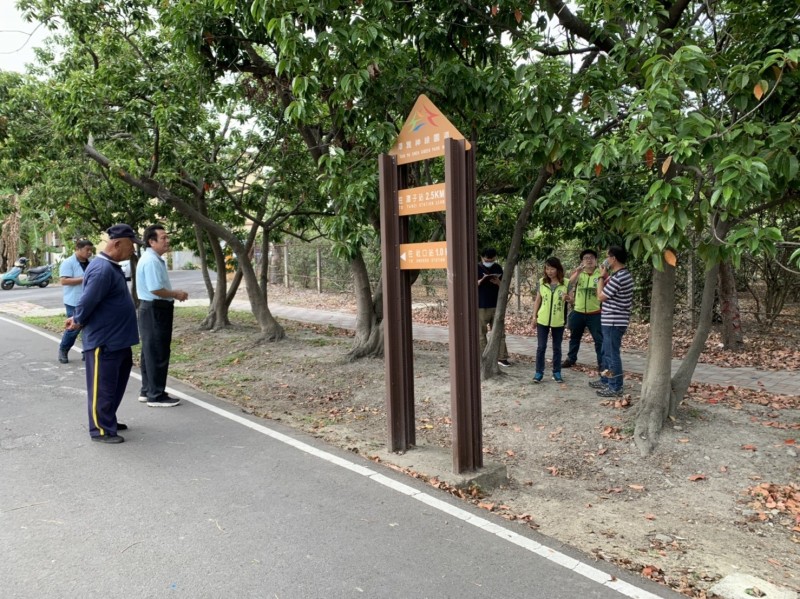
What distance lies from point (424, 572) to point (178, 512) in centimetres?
180

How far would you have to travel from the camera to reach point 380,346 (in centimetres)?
985

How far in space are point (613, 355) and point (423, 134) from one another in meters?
3.51

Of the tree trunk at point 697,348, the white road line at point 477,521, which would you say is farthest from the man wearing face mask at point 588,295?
the white road line at point 477,521

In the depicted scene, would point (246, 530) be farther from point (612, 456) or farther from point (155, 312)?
point (155, 312)

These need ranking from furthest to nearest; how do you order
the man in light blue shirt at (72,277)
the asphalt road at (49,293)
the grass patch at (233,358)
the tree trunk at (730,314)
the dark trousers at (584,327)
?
the asphalt road at (49,293)
the grass patch at (233,358)
the man in light blue shirt at (72,277)
the tree trunk at (730,314)
the dark trousers at (584,327)

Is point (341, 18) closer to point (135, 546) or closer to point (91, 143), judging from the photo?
point (135, 546)

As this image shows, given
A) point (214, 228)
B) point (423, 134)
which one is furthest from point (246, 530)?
point (214, 228)

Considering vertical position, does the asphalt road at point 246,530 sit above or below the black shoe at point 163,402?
below

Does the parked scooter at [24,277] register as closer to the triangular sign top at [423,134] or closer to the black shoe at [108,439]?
the black shoe at [108,439]

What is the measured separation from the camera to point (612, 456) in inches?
221

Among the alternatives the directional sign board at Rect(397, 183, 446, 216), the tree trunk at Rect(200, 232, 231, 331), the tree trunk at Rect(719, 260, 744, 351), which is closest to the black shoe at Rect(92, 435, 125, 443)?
the directional sign board at Rect(397, 183, 446, 216)

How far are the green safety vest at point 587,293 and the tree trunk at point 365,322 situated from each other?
3008 mm

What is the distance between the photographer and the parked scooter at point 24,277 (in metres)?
30.7

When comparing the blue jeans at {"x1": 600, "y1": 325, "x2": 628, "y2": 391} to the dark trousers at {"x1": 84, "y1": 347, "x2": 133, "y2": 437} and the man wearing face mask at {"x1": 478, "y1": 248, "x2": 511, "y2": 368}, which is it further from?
the dark trousers at {"x1": 84, "y1": 347, "x2": 133, "y2": 437}
